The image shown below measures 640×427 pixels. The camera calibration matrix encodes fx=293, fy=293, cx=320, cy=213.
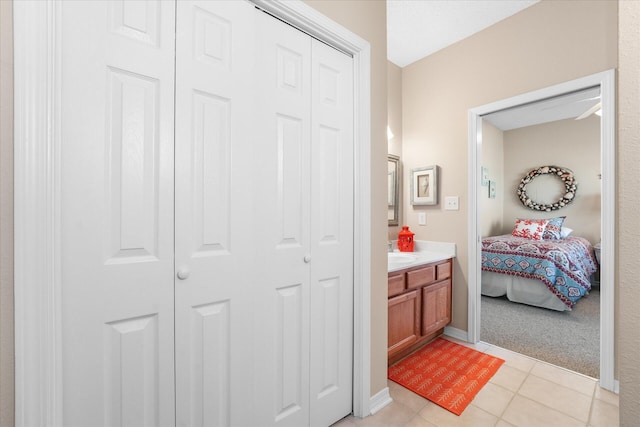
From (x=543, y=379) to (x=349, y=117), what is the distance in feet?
7.28

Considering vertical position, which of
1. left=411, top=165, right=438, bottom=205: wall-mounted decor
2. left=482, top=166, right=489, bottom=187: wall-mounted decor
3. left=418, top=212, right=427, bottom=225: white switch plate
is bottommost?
left=418, top=212, right=427, bottom=225: white switch plate

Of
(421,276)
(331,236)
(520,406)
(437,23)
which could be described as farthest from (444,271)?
(437,23)

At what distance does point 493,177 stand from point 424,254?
381cm

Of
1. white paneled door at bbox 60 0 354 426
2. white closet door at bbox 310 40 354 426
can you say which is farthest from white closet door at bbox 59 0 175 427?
white closet door at bbox 310 40 354 426

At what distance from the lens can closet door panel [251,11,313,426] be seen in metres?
1.27

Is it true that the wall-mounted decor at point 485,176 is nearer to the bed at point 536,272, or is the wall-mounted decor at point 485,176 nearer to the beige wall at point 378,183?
the bed at point 536,272

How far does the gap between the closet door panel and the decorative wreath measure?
5.60m

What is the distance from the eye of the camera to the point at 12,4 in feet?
Result: 2.54

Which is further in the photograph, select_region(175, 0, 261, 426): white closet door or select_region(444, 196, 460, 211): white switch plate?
select_region(444, 196, 460, 211): white switch plate

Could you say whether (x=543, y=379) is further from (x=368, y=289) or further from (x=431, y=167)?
(x=431, y=167)

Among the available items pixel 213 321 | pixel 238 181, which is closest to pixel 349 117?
pixel 238 181

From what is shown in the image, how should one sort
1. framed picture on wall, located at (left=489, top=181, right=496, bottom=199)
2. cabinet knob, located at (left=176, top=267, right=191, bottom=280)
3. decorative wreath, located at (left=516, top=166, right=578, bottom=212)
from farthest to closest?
framed picture on wall, located at (left=489, top=181, right=496, bottom=199)
decorative wreath, located at (left=516, top=166, right=578, bottom=212)
cabinet knob, located at (left=176, top=267, right=191, bottom=280)

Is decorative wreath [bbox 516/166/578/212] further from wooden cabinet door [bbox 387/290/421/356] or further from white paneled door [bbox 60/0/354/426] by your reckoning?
white paneled door [bbox 60/0/354/426]

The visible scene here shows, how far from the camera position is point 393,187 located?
2969 millimetres
